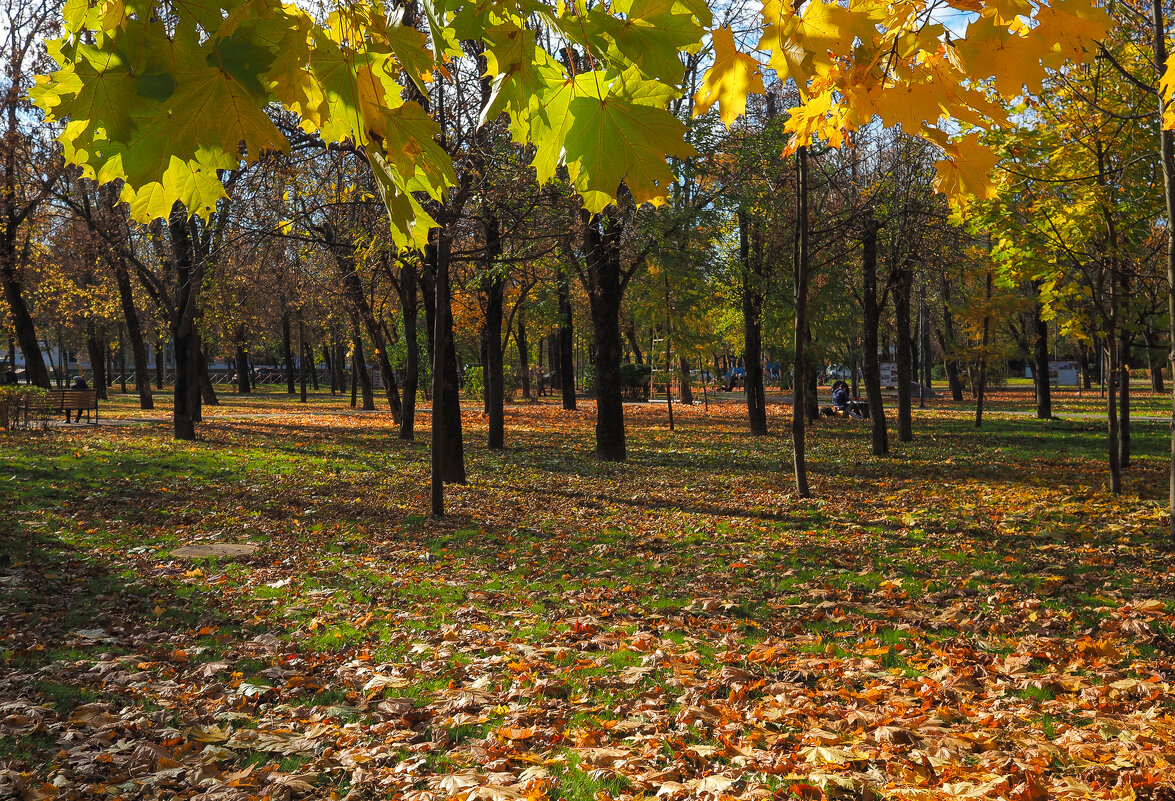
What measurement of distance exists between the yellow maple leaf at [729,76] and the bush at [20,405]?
19.5m

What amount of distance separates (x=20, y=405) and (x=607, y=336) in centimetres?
1366

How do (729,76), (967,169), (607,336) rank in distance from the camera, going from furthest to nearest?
(607,336), (967,169), (729,76)

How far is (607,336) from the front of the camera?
15.1 meters

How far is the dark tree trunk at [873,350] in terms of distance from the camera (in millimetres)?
15352

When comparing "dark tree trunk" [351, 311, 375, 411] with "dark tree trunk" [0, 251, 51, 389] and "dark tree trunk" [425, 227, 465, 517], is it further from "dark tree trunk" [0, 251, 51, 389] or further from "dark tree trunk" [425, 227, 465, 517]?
"dark tree trunk" [425, 227, 465, 517]

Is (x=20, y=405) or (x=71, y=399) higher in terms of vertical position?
(x=71, y=399)

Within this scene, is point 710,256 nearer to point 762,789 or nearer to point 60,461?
point 60,461

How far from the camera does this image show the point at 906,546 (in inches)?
321

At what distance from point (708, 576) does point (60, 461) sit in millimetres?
11102

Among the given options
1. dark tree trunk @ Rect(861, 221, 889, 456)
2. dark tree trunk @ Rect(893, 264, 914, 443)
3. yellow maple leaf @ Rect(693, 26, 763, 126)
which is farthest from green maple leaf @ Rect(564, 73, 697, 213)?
dark tree trunk @ Rect(893, 264, 914, 443)

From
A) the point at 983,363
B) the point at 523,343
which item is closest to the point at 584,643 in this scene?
the point at 983,363

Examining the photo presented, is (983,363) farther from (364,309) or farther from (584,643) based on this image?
(584,643)

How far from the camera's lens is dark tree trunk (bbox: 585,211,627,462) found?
14945mm

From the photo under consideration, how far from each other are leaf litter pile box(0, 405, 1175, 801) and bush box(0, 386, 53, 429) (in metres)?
6.80
